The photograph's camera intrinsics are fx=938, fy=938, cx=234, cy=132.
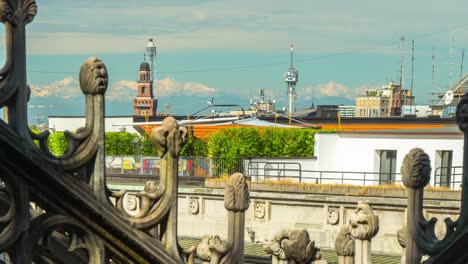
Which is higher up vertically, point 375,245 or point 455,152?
point 455,152

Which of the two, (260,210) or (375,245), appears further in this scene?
(260,210)

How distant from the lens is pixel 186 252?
5840mm

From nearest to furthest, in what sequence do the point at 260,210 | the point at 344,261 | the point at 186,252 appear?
the point at 186,252
the point at 344,261
the point at 260,210

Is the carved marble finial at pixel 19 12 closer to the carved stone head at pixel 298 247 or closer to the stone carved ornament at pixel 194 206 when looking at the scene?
the carved stone head at pixel 298 247

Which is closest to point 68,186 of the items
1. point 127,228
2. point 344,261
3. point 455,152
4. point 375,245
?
point 127,228

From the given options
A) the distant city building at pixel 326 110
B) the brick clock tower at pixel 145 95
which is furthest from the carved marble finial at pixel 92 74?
the brick clock tower at pixel 145 95

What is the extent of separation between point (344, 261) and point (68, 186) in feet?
13.2

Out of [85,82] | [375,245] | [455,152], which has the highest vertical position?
[85,82]

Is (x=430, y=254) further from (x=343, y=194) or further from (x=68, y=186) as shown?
(x=343, y=194)

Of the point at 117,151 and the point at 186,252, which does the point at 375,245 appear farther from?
the point at 117,151

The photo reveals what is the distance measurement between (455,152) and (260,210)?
9477mm

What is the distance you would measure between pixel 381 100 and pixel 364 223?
148073 millimetres

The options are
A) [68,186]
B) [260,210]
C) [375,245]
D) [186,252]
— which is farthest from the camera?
[260,210]

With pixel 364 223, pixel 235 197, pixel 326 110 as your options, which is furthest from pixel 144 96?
pixel 235 197
